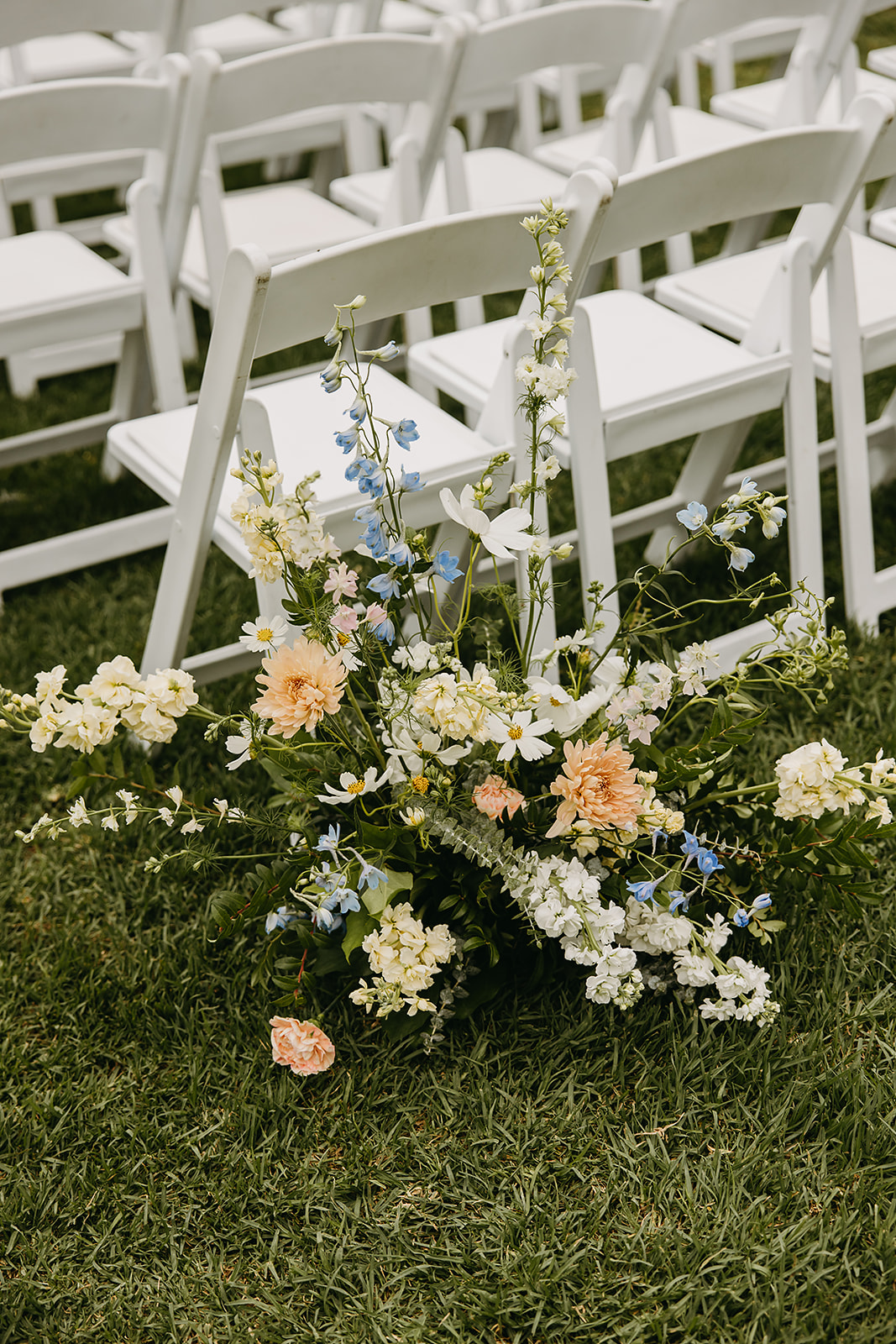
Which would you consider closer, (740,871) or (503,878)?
(503,878)

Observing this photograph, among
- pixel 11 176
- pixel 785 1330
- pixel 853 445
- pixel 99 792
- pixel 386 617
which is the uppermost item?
pixel 11 176

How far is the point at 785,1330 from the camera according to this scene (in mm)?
1629

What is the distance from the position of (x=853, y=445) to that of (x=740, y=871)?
1.10 metres

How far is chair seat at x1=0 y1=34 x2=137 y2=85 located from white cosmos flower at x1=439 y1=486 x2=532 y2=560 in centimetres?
320

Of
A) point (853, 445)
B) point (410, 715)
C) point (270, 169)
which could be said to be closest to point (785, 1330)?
point (410, 715)

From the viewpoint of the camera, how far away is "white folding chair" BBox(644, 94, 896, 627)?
96.1 inches

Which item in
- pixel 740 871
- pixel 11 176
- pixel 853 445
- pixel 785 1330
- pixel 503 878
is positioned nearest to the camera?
pixel 785 1330

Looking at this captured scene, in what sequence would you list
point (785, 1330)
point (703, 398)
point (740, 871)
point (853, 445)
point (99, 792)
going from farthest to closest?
Result: point (853, 445)
point (99, 792)
point (703, 398)
point (740, 871)
point (785, 1330)

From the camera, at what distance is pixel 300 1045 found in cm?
185

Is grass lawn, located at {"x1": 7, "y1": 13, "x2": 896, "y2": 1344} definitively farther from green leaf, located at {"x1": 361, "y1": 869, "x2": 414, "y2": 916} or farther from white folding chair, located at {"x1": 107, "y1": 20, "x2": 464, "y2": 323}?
white folding chair, located at {"x1": 107, "y1": 20, "x2": 464, "y2": 323}

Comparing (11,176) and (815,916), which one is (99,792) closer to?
(815,916)

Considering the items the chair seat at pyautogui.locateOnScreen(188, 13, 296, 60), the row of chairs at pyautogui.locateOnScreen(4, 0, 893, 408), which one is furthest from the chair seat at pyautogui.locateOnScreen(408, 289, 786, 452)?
the chair seat at pyautogui.locateOnScreen(188, 13, 296, 60)

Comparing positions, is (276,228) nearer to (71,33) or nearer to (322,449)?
(71,33)

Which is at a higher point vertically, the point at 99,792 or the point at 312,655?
the point at 312,655
